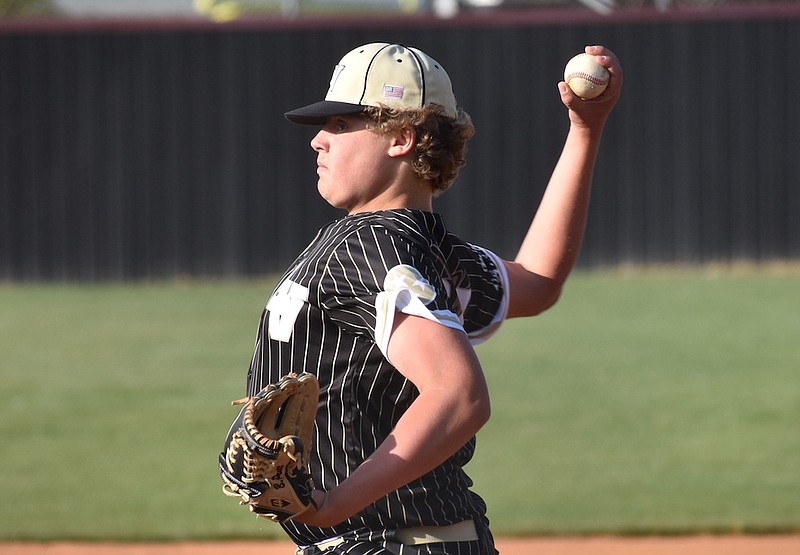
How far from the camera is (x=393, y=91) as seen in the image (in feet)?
6.61

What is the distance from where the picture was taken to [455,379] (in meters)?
1.71

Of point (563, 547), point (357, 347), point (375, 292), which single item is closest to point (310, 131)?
point (563, 547)

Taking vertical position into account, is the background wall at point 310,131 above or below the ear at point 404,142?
above

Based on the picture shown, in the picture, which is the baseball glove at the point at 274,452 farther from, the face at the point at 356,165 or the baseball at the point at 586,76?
the baseball at the point at 586,76

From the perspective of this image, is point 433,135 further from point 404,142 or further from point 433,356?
point 433,356

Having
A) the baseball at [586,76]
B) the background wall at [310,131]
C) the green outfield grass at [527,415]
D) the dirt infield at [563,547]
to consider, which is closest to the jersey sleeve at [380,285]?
the baseball at [586,76]

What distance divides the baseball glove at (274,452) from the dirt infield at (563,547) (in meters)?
3.24

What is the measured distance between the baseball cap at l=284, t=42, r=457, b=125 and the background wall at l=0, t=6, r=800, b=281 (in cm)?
→ 1104

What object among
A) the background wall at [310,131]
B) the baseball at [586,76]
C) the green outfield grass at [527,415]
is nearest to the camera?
the baseball at [586,76]

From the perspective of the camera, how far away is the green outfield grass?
5469mm

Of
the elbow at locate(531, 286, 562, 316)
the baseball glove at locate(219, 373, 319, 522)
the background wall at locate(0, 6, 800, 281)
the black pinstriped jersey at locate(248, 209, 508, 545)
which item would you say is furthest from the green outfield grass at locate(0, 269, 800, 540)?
the baseball glove at locate(219, 373, 319, 522)

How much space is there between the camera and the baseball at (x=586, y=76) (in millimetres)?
2352

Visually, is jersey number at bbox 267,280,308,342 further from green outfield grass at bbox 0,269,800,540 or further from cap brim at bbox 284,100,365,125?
green outfield grass at bbox 0,269,800,540

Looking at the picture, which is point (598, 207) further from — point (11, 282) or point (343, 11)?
point (11, 282)
